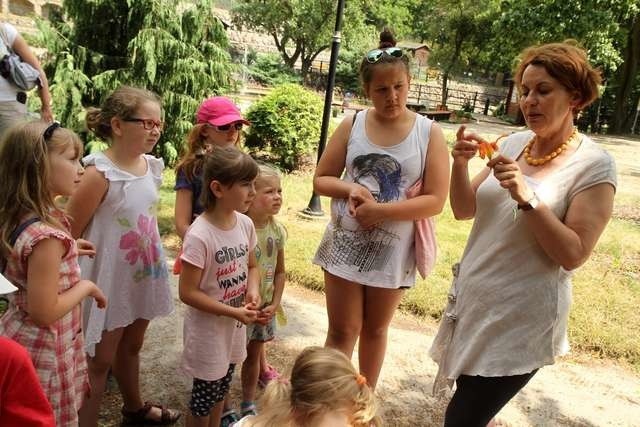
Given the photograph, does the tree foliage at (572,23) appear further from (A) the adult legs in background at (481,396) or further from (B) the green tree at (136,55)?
(A) the adult legs in background at (481,396)

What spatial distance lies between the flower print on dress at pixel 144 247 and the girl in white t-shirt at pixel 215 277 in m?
0.26

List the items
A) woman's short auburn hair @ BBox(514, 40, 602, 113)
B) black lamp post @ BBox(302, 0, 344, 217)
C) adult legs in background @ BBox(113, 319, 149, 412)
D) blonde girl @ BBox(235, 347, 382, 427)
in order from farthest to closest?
black lamp post @ BBox(302, 0, 344, 217) < adult legs in background @ BBox(113, 319, 149, 412) < woman's short auburn hair @ BBox(514, 40, 602, 113) < blonde girl @ BBox(235, 347, 382, 427)

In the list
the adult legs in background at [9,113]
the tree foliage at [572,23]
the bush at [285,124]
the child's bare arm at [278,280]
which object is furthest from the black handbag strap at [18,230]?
the tree foliage at [572,23]

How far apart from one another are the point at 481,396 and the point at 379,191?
96 centimetres

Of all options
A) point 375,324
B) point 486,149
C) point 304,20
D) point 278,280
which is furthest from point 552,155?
point 304,20

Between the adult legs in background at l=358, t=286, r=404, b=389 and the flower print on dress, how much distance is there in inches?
38.8

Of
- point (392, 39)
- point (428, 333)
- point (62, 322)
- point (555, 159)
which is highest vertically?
point (392, 39)

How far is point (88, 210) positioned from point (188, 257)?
1.46 ft

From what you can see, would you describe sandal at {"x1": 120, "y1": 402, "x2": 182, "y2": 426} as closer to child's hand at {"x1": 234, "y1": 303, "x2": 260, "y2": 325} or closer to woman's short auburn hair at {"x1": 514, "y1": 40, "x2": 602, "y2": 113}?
child's hand at {"x1": 234, "y1": 303, "x2": 260, "y2": 325}

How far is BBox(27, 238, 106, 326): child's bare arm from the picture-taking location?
5.36 ft

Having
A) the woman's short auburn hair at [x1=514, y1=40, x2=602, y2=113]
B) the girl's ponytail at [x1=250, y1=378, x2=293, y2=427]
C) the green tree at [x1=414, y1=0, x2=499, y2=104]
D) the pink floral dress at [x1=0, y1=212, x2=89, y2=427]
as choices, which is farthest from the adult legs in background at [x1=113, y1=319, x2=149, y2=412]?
the green tree at [x1=414, y1=0, x2=499, y2=104]

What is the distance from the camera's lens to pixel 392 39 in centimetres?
251

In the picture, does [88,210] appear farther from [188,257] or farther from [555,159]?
[555,159]

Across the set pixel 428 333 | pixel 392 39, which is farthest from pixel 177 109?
pixel 392 39
